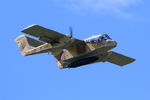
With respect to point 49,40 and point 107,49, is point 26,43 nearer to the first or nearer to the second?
point 49,40

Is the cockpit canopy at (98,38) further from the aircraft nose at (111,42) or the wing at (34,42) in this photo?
the wing at (34,42)

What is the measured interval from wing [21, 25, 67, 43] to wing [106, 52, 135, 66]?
9664mm

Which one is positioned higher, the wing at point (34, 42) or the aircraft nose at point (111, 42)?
the wing at point (34, 42)

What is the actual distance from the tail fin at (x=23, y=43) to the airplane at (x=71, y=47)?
2314mm

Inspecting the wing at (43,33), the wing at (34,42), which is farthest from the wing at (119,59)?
the wing at (43,33)

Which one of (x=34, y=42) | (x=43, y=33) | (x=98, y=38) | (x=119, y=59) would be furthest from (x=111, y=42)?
(x=34, y=42)

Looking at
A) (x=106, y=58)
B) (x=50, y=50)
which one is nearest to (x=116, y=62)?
(x=106, y=58)

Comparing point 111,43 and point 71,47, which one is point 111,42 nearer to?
point 111,43

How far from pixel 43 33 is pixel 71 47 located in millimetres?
3893

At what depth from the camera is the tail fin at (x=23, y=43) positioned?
71.9 m

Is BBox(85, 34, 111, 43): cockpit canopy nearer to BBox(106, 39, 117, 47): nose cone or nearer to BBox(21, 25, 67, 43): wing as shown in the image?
BBox(106, 39, 117, 47): nose cone

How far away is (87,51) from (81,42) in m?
1.37

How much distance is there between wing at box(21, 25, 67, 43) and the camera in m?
64.1

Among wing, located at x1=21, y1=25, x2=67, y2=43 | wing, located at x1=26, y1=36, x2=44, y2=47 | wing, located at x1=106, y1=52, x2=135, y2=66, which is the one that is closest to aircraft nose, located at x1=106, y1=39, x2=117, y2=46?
wing, located at x1=21, y1=25, x2=67, y2=43
